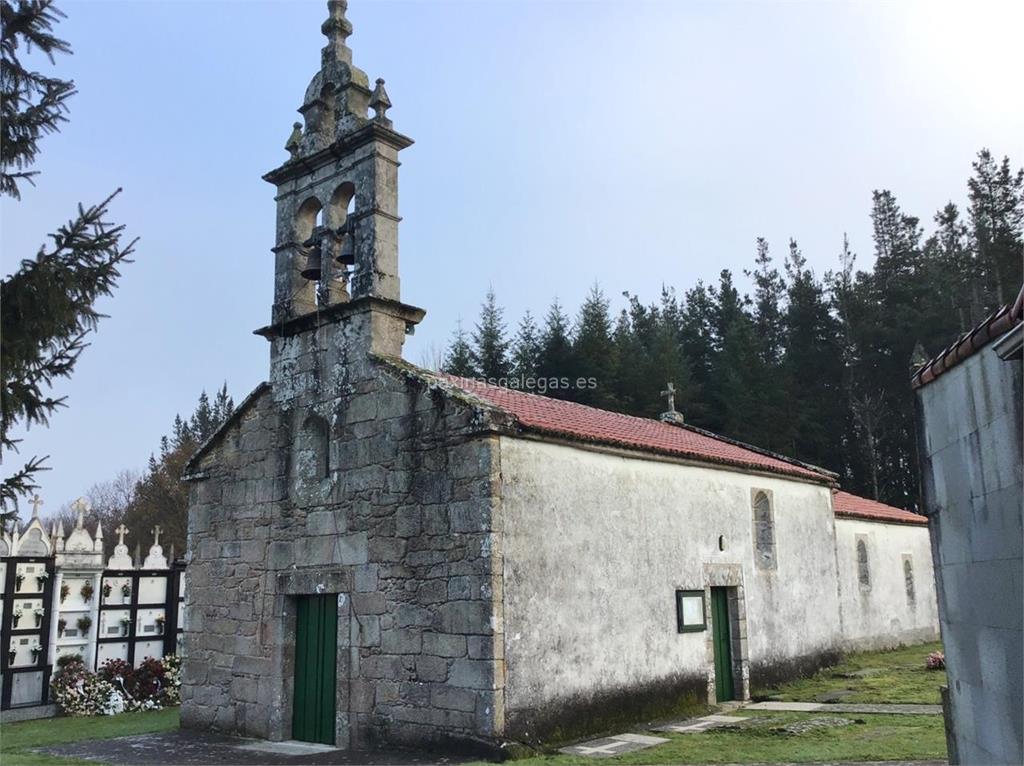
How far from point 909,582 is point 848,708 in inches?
480

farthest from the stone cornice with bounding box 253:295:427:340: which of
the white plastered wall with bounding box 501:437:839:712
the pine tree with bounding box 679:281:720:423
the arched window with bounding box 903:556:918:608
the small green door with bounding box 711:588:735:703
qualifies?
the pine tree with bounding box 679:281:720:423

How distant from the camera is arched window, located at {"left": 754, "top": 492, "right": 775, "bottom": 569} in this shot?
14102 millimetres

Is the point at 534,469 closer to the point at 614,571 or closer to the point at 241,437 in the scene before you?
A: the point at 614,571

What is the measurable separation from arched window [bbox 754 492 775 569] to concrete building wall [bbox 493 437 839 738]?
0.16 meters

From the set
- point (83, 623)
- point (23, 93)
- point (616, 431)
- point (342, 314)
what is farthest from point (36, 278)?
point (83, 623)

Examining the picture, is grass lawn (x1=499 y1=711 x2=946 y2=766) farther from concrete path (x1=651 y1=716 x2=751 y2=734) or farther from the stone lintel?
the stone lintel

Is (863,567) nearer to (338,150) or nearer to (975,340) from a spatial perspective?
(338,150)

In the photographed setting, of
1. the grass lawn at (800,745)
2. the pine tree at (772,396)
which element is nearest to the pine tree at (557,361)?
the pine tree at (772,396)

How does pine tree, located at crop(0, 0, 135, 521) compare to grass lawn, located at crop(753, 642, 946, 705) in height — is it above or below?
above

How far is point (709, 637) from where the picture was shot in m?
12.4

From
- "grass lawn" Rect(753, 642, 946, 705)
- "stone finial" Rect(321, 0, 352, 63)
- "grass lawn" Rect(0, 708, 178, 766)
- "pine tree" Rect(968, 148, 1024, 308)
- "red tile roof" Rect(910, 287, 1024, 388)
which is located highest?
"pine tree" Rect(968, 148, 1024, 308)

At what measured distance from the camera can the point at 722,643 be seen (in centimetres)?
1298

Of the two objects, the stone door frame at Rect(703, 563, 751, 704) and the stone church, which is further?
the stone door frame at Rect(703, 563, 751, 704)

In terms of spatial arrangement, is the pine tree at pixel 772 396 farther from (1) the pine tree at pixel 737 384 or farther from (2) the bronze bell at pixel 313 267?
(2) the bronze bell at pixel 313 267
